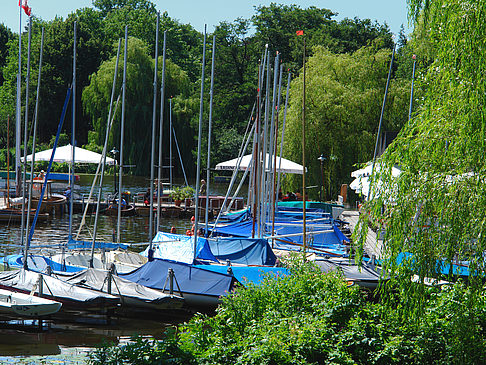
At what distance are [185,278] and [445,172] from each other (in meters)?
8.29

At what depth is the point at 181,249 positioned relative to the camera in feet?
60.0

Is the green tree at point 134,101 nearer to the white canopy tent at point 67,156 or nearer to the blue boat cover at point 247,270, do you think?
the white canopy tent at point 67,156

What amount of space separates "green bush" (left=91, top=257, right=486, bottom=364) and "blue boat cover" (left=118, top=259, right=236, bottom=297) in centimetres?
501

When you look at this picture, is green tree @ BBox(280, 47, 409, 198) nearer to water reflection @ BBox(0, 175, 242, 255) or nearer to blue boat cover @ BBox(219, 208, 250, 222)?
water reflection @ BBox(0, 175, 242, 255)

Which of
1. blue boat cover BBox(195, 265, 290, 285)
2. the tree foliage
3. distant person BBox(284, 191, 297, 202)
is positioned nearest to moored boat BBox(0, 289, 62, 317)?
blue boat cover BBox(195, 265, 290, 285)

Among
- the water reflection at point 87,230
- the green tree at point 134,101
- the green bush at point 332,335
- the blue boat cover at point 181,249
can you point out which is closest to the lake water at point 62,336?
the green bush at point 332,335

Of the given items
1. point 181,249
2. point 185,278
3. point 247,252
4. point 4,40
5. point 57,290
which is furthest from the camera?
point 4,40

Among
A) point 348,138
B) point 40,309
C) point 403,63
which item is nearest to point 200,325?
point 40,309

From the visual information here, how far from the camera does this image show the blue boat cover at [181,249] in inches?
698

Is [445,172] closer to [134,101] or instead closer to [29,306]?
[29,306]

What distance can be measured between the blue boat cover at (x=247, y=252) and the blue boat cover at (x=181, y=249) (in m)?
0.64

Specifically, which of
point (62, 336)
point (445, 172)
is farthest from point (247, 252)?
point (445, 172)

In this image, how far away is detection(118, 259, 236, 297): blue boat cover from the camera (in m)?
15.0

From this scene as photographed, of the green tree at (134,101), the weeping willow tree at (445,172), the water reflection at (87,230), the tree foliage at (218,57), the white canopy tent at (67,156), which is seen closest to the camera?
the weeping willow tree at (445,172)
